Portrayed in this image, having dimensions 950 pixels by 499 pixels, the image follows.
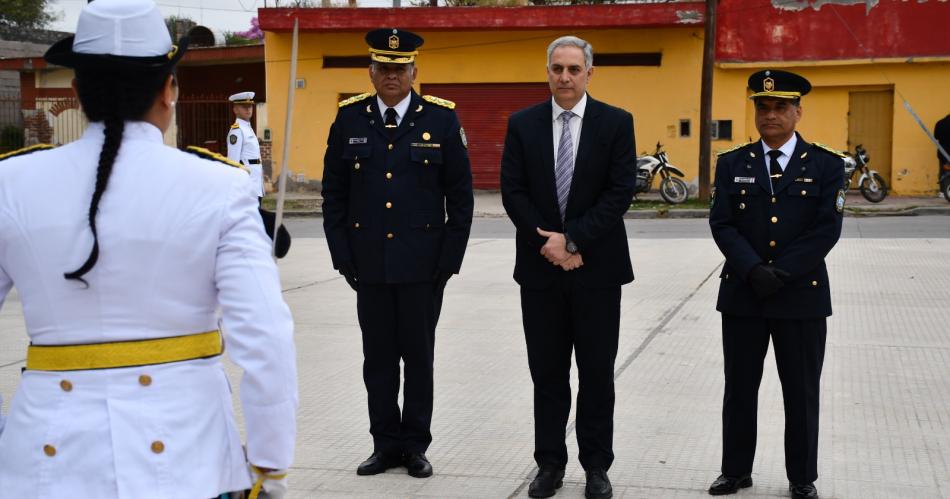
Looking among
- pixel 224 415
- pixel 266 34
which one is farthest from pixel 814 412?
pixel 266 34

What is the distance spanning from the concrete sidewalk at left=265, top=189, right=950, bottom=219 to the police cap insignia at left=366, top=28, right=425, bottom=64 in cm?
1671

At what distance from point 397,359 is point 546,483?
979 millimetres

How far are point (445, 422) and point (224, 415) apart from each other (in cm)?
387

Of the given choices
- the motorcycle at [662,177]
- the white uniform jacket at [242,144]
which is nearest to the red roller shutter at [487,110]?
the motorcycle at [662,177]

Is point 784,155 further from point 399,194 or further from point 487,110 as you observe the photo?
point 487,110

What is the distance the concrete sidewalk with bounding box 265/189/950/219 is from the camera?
868 inches

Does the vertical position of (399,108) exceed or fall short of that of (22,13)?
it falls short

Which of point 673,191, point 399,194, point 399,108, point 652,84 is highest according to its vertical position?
point 652,84

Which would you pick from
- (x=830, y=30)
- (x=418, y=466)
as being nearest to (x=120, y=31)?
(x=418, y=466)

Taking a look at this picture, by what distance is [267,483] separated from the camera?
100 inches

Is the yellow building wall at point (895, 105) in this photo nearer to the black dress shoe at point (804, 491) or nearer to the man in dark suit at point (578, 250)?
the man in dark suit at point (578, 250)

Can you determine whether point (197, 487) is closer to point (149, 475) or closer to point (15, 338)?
point (149, 475)

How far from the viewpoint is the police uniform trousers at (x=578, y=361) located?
511cm

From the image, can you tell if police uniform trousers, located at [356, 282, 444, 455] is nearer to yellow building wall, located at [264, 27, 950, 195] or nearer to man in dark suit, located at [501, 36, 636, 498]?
man in dark suit, located at [501, 36, 636, 498]
